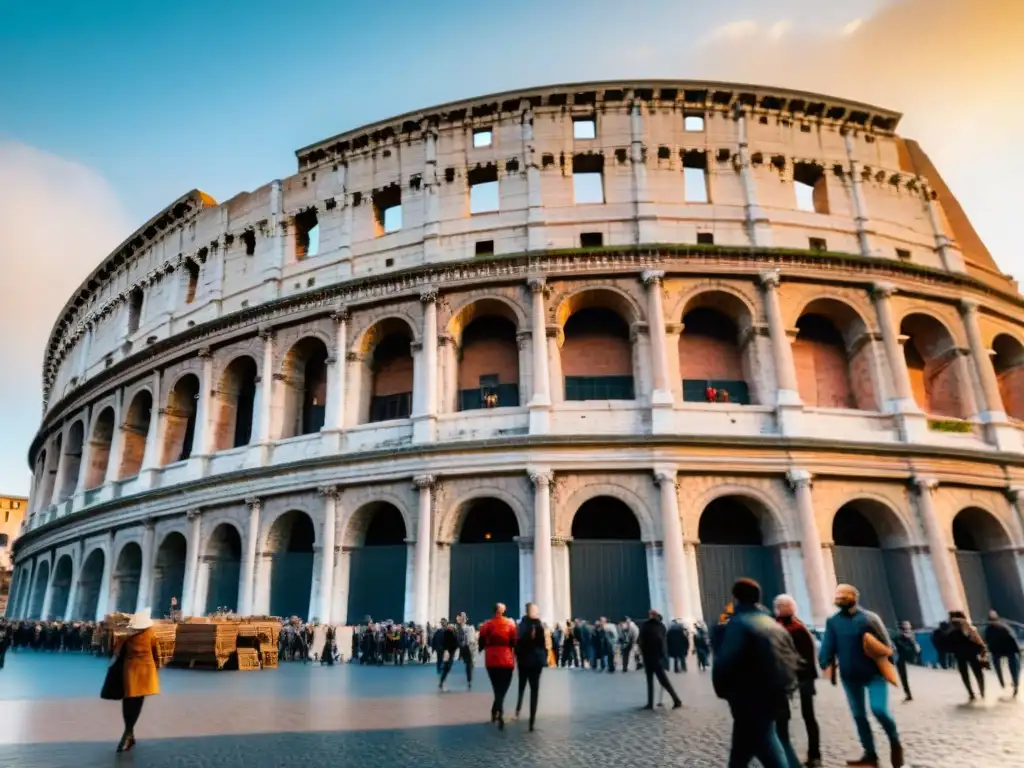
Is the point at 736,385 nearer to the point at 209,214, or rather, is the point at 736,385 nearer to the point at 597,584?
the point at 597,584

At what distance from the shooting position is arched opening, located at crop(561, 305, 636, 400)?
22.0 m

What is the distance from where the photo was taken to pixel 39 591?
3291 centimetres

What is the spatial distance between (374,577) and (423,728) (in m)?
13.4

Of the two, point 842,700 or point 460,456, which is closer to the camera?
point 842,700

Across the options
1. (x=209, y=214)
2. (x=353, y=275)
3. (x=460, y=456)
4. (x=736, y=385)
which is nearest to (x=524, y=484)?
(x=460, y=456)

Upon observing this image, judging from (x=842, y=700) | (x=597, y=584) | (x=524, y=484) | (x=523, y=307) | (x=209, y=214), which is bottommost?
(x=842, y=700)

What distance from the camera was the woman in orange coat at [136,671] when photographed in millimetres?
6969

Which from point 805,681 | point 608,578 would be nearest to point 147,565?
point 608,578

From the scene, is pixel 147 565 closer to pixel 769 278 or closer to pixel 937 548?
pixel 769 278

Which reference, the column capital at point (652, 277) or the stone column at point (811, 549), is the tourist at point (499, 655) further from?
the column capital at point (652, 277)

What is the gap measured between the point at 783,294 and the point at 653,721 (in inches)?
669

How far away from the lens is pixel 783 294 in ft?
72.9

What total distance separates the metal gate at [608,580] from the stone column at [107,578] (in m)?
18.7

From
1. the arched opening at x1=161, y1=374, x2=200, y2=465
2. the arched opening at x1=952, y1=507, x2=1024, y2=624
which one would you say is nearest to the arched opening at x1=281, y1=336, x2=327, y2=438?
the arched opening at x1=161, y1=374, x2=200, y2=465
